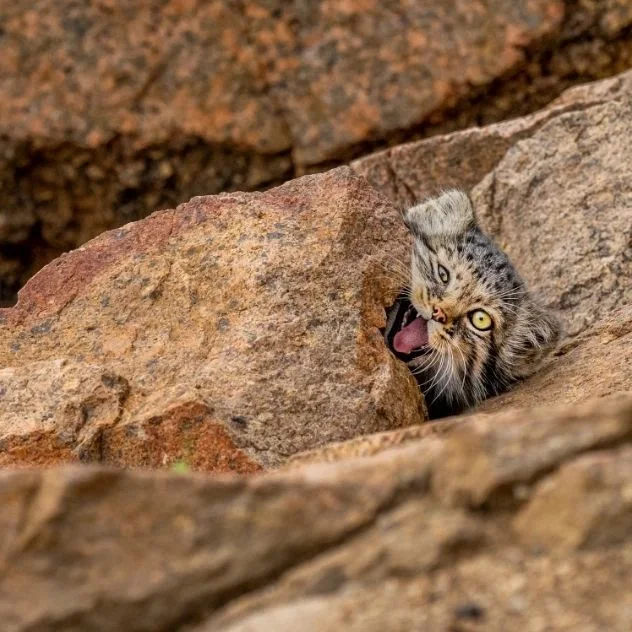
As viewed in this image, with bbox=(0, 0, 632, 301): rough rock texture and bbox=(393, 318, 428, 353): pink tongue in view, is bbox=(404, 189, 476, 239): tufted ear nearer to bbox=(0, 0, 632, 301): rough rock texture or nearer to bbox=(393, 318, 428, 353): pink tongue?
bbox=(393, 318, 428, 353): pink tongue

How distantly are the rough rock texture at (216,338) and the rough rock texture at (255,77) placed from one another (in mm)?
2987

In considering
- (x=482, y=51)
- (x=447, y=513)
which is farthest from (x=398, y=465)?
(x=482, y=51)

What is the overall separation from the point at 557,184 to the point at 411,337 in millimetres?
1810

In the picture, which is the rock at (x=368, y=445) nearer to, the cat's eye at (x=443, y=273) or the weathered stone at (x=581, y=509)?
the weathered stone at (x=581, y=509)

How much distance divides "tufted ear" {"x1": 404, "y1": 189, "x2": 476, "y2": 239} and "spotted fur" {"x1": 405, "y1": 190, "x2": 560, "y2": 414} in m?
0.03

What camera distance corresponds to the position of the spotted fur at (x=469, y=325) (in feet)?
16.9

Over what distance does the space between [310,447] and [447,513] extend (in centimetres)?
177

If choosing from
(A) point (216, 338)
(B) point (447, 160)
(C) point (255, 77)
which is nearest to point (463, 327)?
(A) point (216, 338)

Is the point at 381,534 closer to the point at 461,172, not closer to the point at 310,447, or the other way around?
the point at 310,447

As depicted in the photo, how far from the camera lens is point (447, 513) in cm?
234

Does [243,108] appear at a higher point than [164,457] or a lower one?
higher

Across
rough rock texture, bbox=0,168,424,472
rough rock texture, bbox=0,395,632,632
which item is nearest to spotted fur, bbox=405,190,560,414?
rough rock texture, bbox=0,168,424,472

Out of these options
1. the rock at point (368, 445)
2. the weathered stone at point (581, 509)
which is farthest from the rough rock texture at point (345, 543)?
the rock at point (368, 445)

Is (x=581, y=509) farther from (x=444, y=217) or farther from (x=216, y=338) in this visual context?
(x=444, y=217)
